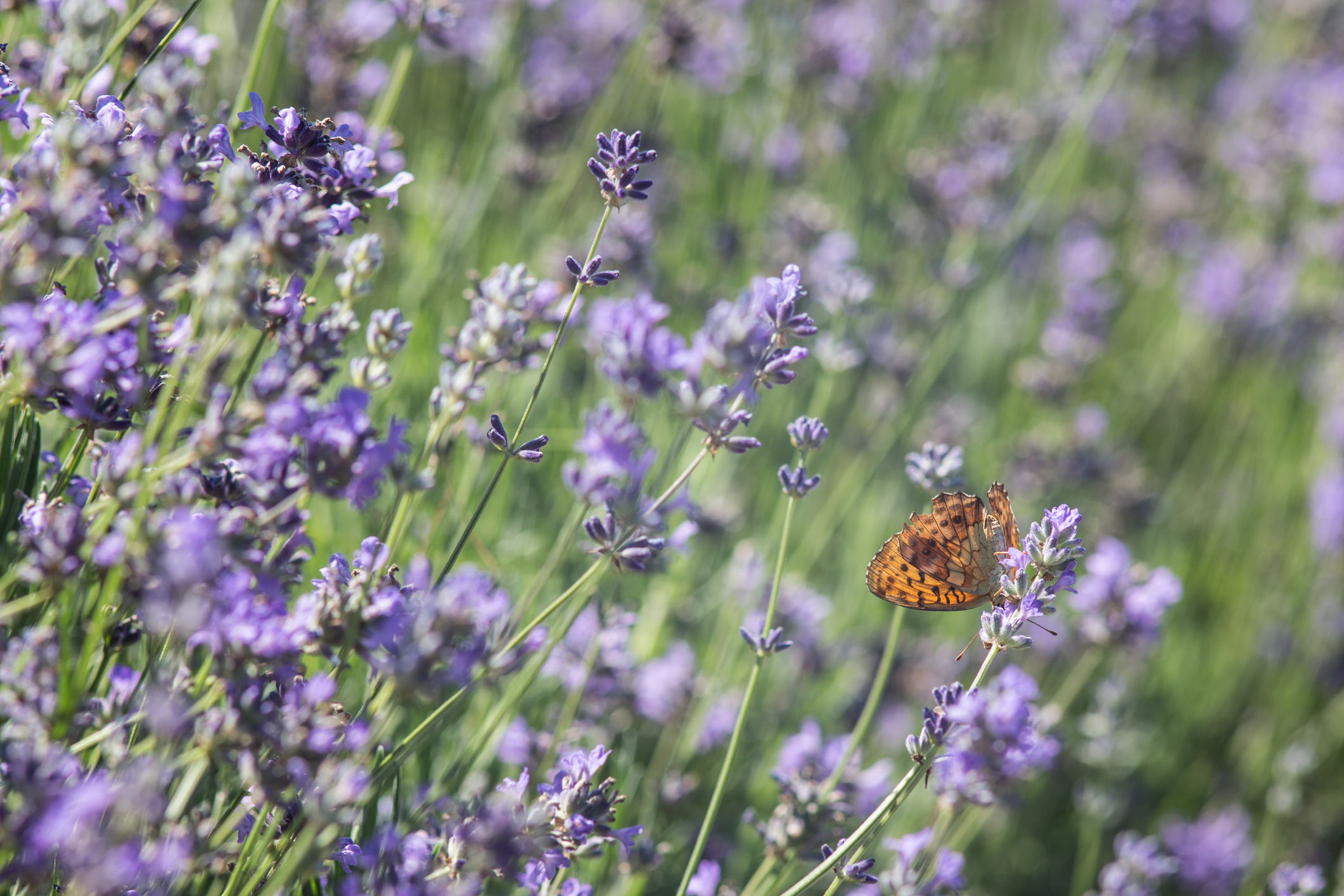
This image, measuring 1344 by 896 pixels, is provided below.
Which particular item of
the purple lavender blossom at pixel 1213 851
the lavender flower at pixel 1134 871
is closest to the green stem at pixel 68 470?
the lavender flower at pixel 1134 871

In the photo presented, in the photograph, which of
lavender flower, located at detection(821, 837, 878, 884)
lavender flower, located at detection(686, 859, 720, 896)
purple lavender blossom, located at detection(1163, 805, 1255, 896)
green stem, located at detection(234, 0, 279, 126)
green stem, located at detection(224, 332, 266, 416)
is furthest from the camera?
purple lavender blossom, located at detection(1163, 805, 1255, 896)

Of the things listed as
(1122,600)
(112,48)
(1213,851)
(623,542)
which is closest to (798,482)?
(623,542)


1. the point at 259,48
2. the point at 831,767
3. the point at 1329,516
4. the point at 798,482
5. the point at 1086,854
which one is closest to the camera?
the point at 798,482

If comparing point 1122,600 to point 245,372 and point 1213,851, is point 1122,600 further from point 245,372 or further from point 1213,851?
point 245,372

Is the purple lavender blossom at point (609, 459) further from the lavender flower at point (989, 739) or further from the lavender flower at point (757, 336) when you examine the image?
the lavender flower at point (989, 739)

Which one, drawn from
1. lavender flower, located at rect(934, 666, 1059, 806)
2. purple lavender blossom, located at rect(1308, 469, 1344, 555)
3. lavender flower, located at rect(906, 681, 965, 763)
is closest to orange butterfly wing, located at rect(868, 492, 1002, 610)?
lavender flower, located at rect(934, 666, 1059, 806)

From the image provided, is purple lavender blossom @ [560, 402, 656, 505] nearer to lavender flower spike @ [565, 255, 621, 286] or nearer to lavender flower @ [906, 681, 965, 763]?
Result: lavender flower spike @ [565, 255, 621, 286]
